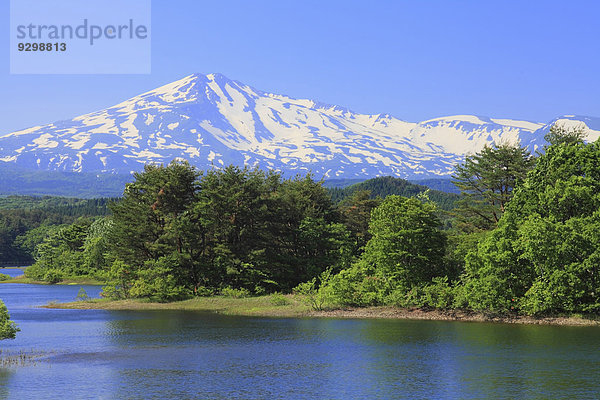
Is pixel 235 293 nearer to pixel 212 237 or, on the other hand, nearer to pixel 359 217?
pixel 212 237

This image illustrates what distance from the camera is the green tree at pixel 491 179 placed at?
247 ft

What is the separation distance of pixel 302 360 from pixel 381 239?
25452mm

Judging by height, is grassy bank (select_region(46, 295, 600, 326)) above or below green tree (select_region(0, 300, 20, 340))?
below

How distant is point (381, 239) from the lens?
2522 inches

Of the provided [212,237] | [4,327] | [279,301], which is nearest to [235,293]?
[279,301]

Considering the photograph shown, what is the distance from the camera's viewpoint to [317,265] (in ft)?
275

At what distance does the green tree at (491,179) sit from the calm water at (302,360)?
26.4 metres

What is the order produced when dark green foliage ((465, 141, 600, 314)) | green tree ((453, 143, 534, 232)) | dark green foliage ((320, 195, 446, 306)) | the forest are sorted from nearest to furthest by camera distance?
dark green foliage ((465, 141, 600, 314)), the forest, dark green foliage ((320, 195, 446, 306)), green tree ((453, 143, 534, 232))

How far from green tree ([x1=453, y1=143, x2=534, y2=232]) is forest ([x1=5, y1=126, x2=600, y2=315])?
17cm

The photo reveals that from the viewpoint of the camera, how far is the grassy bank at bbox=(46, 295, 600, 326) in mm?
54062

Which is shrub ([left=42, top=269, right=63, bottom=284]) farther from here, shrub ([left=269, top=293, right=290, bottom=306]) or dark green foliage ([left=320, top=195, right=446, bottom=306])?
dark green foliage ([left=320, top=195, right=446, bottom=306])

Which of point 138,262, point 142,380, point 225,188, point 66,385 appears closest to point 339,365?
point 142,380

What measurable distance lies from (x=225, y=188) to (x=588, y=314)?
4155cm

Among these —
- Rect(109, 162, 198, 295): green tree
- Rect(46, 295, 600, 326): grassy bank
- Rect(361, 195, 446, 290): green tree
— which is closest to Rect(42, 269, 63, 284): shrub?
Rect(109, 162, 198, 295): green tree
